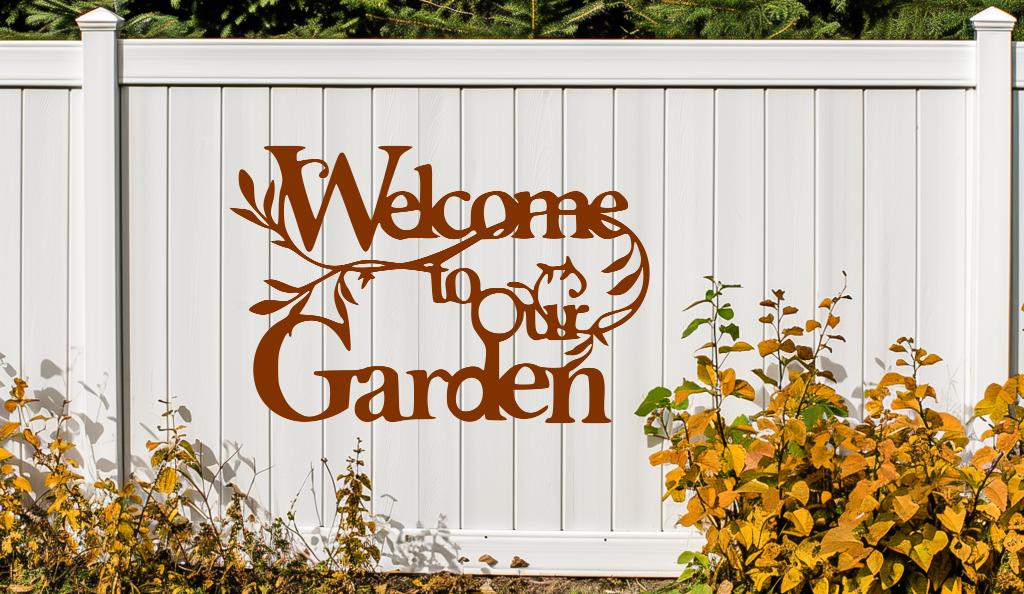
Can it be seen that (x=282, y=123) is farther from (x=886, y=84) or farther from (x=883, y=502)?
(x=883, y=502)

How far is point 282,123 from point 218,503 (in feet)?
4.70

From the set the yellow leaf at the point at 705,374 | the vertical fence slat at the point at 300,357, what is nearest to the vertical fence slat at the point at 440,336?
the vertical fence slat at the point at 300,357

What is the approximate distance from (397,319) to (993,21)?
2362 millimetres

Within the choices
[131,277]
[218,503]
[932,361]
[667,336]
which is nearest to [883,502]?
[932,361]

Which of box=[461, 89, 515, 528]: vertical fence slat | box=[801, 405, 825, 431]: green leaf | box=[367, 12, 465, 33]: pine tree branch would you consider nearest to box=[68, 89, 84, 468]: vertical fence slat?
box=[461, 89, 515, 528]: vertical fence slat

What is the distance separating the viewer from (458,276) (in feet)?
8.13

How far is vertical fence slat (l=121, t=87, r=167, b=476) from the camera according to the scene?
97.8 inches

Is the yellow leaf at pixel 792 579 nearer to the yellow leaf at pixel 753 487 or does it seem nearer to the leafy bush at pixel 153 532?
the yellow leaf at pixel 753 487

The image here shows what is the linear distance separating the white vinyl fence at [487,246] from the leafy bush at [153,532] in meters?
0.10

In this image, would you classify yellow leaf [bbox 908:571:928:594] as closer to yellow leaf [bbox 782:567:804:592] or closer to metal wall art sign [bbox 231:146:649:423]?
yellow leaf [bbox 782:567:804:592]

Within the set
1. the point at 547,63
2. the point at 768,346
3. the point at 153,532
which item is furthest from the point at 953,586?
the point at 153,532

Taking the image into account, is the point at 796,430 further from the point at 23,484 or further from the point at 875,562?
the point at 23,484

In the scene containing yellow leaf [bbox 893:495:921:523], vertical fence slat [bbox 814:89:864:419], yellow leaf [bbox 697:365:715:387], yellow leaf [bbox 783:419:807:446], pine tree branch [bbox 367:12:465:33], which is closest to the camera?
yellow leaf [bbox 893:495:921:523]

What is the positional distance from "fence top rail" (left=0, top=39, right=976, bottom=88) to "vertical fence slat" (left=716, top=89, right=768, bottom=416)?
10 cm
